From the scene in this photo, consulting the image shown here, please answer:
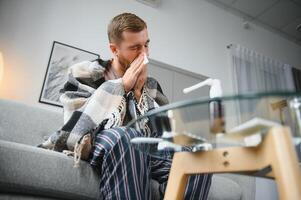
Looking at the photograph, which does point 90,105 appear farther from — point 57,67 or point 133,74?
point 57,67

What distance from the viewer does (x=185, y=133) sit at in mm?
475

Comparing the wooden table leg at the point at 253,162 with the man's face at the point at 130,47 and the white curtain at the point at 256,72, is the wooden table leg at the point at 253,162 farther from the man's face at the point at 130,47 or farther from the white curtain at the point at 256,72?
the white curtain at the point at 256,72

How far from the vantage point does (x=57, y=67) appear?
172cm

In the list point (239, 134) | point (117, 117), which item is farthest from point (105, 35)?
point (239, 134)

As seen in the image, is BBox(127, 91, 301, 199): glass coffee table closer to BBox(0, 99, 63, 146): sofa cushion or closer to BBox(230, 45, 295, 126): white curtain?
BBox(0, 99, 63, 146): sofa cushion

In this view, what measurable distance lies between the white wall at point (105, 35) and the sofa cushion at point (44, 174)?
945 millimetres

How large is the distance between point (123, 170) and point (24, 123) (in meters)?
0.73

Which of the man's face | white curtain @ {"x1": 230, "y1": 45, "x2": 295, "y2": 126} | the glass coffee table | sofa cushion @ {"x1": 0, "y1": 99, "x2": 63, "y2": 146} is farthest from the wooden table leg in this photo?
white curtain @ {"x1": 230, "y1": 45, "x2": 295, "y2": 126}

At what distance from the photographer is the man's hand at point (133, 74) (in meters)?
0.93

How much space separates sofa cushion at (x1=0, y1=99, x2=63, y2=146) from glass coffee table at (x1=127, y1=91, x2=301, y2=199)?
2.85 feet

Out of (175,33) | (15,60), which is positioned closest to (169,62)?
(175,33)

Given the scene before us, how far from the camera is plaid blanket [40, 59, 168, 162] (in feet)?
2.57

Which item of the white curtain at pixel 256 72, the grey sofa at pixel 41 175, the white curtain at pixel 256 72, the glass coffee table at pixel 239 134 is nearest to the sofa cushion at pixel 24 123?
the grey sofa at pixel 41 175

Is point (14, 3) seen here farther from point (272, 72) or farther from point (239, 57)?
point (272, 72)
